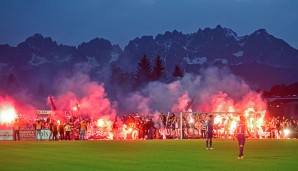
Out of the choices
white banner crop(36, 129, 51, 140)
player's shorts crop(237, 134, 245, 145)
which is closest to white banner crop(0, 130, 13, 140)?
white banner crop(36, 129, 51, 140)

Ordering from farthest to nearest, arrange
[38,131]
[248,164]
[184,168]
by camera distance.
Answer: [38,131]
[248,164]
[184,168]

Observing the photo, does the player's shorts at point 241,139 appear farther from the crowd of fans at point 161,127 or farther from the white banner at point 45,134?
the white banner at point 45,134

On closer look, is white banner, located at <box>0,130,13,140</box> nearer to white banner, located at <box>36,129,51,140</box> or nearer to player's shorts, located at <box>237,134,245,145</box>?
white banner, located at <box>36,129,51,140</box>

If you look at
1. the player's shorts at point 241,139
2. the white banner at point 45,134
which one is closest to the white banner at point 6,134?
the white banner at point 45,134

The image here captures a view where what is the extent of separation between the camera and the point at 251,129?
195 feet

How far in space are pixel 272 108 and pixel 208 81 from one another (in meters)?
16.0

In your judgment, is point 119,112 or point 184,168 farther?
point 119,112

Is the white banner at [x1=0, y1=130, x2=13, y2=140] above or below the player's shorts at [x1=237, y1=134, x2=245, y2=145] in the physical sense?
above

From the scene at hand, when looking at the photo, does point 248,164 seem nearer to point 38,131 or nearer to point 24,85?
point 38,131

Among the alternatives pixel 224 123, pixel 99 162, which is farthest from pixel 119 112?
pixel 99 162

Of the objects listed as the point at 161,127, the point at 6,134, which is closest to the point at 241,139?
the point at 161,127

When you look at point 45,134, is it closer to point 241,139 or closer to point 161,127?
point 161,127

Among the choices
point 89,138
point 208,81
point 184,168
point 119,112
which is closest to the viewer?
point 184,168

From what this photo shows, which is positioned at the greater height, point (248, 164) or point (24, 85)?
point (24, 85)
